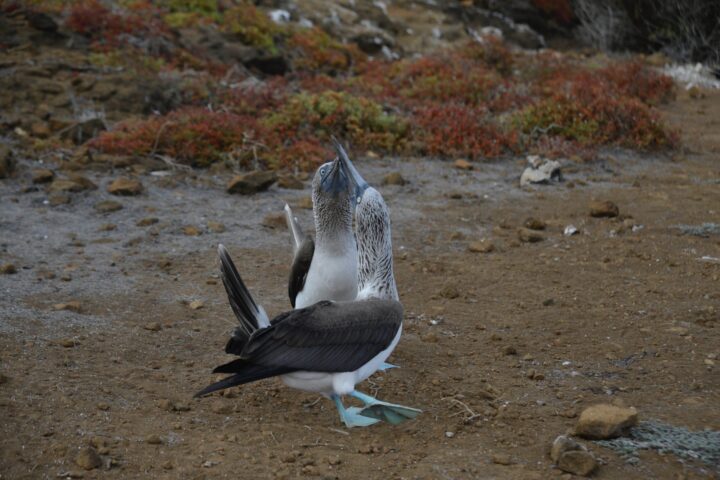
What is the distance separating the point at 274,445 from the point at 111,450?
31.1 inches

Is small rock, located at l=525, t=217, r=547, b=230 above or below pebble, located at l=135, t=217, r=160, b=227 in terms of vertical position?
above

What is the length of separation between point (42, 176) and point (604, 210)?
6279 mm

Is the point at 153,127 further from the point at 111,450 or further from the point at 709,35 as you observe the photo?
the point at 709,35

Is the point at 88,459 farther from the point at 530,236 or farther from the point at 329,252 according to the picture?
the point at 530,236

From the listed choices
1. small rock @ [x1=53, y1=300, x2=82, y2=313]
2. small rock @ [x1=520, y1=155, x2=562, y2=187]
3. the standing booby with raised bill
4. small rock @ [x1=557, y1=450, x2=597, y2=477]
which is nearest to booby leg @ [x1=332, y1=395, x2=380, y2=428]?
the standing booby with raised bill

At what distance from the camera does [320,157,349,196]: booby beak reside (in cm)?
587

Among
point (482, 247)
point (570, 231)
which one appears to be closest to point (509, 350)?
point (482, 247)

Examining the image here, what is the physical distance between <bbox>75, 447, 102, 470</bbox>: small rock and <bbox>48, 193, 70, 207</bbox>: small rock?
5.66m

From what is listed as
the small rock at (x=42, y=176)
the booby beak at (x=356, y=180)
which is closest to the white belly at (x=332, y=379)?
the booby beak at (x=356, y=180)

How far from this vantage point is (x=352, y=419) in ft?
14.7

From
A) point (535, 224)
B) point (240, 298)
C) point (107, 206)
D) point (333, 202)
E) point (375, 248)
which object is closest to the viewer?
point (240, 298)

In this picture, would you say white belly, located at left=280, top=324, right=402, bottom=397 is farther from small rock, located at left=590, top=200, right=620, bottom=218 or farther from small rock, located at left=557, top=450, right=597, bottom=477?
small rock, located at left=590, top=200, right=620, bottom=218

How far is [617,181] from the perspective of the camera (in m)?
10.8

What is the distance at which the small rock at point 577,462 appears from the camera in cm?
382
